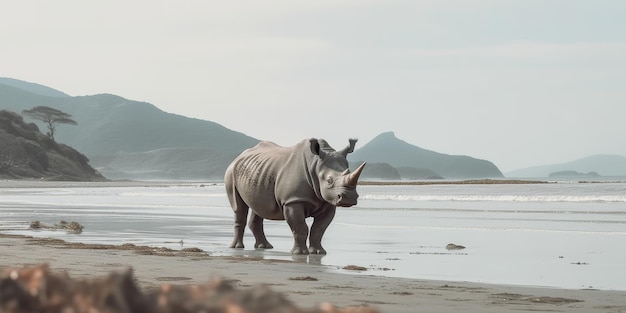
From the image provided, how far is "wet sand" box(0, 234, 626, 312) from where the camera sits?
8.33 m

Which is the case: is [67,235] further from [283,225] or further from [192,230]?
[283,225]

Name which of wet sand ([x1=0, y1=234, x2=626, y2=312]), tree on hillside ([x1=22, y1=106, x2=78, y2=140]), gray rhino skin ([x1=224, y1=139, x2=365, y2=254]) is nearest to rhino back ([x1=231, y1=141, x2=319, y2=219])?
gray rhino skin ([x1=224, y1=139, x2=365, y2=254])

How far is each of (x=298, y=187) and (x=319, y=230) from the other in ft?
2.51

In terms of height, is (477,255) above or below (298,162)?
below

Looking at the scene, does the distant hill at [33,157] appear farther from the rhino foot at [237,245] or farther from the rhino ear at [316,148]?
the rhino ear at [316,148]

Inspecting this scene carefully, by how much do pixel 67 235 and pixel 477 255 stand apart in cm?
791

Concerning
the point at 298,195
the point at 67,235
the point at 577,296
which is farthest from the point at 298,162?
the point at 577,296

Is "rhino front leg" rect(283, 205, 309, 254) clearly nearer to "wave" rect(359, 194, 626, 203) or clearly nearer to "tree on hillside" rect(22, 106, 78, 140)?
"wave" rect(359, 194, 626, 203)

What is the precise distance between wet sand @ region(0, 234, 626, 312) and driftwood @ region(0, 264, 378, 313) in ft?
17.1

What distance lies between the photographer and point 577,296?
30.5 ft

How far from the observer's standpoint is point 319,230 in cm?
1524

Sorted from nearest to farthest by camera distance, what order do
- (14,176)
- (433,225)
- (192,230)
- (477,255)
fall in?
(477,255) < (192,230) < (433,225) < (14,176)

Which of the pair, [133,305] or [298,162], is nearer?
[133,305]

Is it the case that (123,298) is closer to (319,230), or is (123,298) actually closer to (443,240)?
(319,230)
